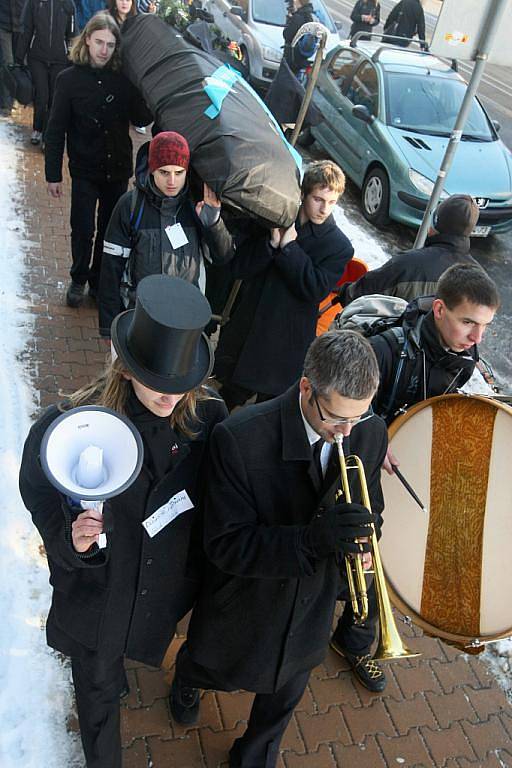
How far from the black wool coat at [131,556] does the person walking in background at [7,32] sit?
22.9 ft

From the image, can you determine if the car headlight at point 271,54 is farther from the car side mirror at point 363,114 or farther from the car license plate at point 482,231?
the car license plate at point 482,231

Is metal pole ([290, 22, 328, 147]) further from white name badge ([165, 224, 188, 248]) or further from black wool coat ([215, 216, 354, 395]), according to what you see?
white name badge ([165, 224, 188, 248])

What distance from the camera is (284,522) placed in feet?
8.77

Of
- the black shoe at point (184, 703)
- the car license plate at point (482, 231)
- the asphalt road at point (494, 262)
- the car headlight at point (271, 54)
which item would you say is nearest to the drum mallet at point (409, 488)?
the black shoe at point (184, 703)

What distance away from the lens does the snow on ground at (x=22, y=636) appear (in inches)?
124

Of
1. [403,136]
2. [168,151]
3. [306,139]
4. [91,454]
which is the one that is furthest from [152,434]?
[306,139]

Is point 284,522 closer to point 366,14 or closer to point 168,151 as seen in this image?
point 168,151

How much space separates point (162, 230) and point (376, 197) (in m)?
5.48

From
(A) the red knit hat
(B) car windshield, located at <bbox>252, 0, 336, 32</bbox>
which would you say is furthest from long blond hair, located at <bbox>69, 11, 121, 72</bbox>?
(B) car windshield, located at <bbox>252, 0, 336, 32</bbox>

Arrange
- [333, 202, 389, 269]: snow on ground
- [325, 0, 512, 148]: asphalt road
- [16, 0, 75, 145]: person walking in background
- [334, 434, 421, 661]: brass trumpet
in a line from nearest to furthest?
[334, 434, 421, 661]: brass trumpet
[16, 0, 75, 145]: person walking in background
[333, 202, 389, 269]: snow on ground
[325, 0, 512, 148]: asphalt road

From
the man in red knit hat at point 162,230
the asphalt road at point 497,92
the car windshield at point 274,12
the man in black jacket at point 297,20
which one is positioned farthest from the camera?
the asphalt road at point 497,92

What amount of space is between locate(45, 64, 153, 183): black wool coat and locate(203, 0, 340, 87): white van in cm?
656

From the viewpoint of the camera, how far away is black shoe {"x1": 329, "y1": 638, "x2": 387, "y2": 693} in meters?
3.78

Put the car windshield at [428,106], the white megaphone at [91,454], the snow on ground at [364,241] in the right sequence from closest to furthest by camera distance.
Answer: the white megaphone at [91,454], the snow on ground at [364,241], the car windshield at [428,106]
